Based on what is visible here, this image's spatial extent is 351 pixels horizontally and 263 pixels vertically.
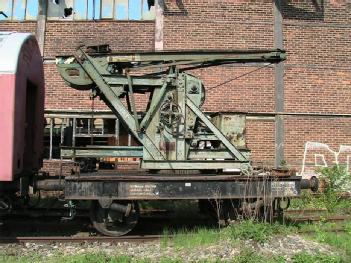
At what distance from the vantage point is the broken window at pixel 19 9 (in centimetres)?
1426

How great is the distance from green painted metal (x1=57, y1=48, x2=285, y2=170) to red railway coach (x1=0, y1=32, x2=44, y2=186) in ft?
2.44

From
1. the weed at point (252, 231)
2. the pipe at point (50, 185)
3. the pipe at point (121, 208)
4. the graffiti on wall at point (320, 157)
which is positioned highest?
the graffiti on wall at point (320, 157)

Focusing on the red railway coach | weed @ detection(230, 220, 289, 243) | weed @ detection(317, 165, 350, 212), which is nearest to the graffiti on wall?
weed @ detection(317, 165, 350, 212)

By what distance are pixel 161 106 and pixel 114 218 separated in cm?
213

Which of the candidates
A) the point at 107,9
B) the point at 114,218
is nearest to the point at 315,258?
the point at 114,218

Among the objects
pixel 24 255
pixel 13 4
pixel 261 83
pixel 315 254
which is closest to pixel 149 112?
pixel 24 255

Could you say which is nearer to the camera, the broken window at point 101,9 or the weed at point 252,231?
the weed at point 252,231

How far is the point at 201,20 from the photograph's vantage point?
551 inches

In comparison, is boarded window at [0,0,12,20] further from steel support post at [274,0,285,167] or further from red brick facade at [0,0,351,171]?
steel support post at [274,0,285,167]

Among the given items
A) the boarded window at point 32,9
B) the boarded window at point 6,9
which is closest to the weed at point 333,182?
the boarded window at point 32,9

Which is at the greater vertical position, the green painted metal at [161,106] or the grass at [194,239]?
the green painted metal at [161,106]

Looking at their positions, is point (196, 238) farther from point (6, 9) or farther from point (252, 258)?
point (6, 9)

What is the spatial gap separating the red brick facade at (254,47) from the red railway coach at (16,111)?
538cm

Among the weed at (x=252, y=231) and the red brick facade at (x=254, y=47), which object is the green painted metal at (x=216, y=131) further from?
the red brick facade at (x=254, y=47)
